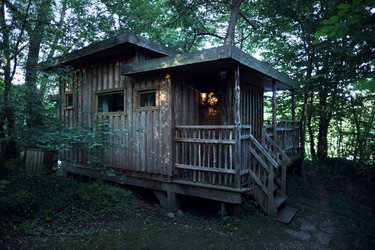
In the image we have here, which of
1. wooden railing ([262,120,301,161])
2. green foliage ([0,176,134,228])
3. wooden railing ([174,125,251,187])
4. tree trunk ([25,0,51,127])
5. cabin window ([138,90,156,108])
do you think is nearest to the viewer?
green foliage ([0,176,134,228])

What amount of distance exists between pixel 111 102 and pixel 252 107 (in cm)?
432

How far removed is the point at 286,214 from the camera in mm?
5586

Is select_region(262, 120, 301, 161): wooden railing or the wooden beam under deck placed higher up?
select_region(262, 120, 301, 161): wooden railing

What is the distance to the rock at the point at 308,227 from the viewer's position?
5.18 m

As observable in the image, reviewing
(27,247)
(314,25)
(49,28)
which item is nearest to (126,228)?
(27,247)

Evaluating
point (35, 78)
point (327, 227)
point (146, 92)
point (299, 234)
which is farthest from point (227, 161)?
point (35, 78)

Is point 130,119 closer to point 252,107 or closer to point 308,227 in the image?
point 252,107

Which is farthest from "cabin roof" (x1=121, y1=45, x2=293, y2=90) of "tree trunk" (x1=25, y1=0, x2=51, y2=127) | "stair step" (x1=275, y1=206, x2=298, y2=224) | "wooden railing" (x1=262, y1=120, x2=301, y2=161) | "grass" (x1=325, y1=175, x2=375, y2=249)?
"grass" (x1=325, y1=175, x2=375, y2=249)

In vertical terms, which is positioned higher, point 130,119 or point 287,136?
point 130,119

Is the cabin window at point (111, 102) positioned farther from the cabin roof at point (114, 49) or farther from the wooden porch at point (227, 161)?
the wooden porch at point (227, 161)

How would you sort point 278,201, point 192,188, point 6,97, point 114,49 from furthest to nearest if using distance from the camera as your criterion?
point 114,49
point 278,201
point 192,188
point 6,97

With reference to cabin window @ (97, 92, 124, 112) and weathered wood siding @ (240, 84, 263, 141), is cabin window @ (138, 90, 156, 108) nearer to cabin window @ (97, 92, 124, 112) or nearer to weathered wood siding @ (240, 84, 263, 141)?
cabin window @ (97, 92, 124, 112)

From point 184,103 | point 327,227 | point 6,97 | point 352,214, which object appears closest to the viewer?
point 6,97

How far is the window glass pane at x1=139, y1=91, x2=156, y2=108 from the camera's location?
627 centimetres
